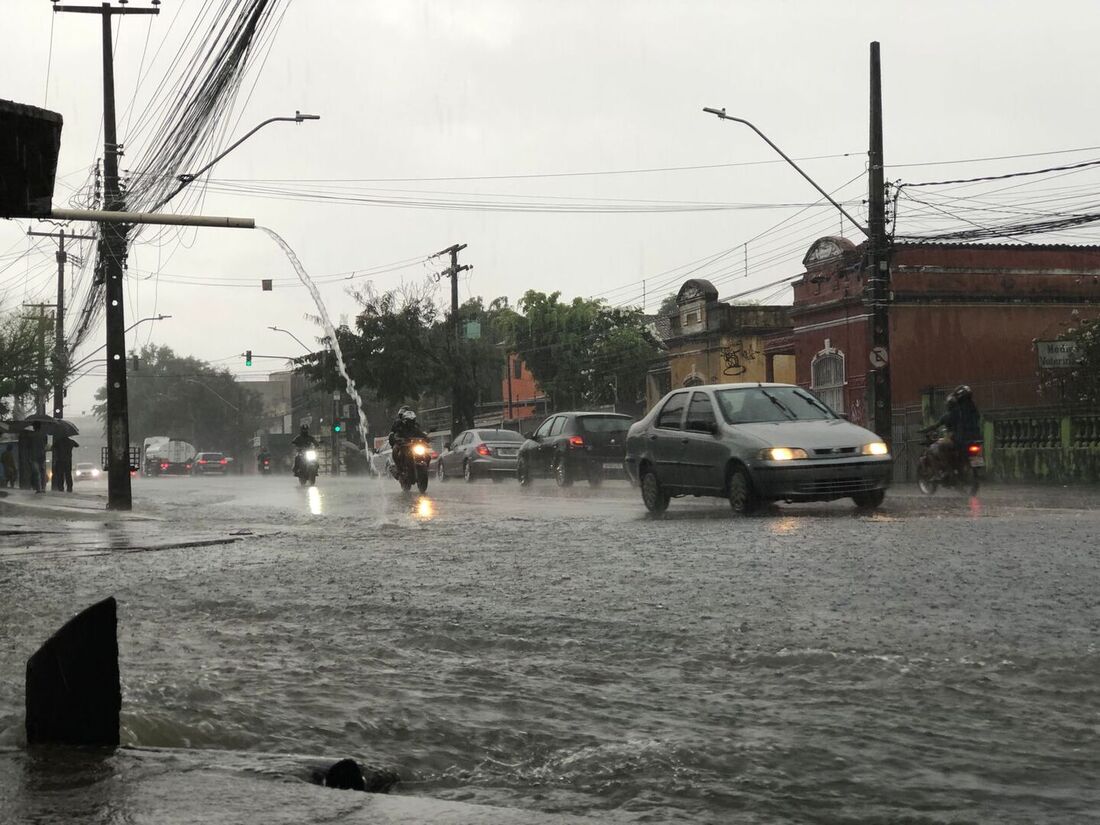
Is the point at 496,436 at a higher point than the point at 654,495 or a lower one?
higher

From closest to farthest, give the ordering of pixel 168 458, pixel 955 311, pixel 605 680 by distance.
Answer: pixel 605 680, pixel 955 311, pixel 168 458

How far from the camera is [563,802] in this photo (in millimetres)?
3459

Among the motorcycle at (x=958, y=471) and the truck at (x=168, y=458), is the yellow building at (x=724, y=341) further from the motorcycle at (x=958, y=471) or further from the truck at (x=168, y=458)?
the truck at (x=168, y=458)

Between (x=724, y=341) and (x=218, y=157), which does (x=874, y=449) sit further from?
(x=724, y=341)

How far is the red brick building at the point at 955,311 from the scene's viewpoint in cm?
3869

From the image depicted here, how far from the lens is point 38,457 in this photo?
36.6 metres

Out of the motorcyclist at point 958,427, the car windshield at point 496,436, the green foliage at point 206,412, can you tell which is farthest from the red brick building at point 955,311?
the green foliage at point 206,412

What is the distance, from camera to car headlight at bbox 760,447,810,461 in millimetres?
13922

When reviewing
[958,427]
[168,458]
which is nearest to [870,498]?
[958,427]

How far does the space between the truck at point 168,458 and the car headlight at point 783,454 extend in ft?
210

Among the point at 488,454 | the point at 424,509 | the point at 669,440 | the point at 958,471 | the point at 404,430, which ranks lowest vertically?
the point at 424,509

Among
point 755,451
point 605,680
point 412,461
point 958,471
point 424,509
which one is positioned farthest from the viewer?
point 412,461

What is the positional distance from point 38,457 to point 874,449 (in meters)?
28.7

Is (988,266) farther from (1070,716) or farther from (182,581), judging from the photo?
(1070,716)
